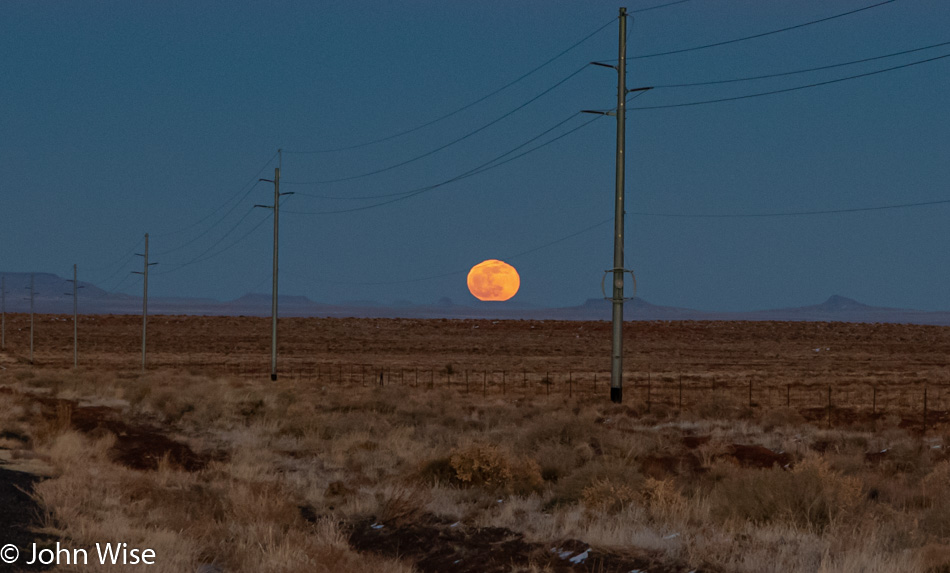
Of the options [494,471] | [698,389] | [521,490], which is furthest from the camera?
[698,389]

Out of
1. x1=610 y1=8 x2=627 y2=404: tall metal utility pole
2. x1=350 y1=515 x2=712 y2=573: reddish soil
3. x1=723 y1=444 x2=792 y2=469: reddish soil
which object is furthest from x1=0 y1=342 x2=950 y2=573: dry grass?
x1=610 y1=8 x2=627 y2=404: tall metal utility pole

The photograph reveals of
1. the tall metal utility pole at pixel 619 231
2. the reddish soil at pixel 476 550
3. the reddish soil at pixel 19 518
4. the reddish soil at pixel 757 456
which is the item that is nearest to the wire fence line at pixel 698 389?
the tall metal utility pole at pixel 619 231

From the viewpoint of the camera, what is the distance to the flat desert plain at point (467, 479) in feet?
32.8

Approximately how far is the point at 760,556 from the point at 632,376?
48968 mm

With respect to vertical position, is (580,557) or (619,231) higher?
(619,231)

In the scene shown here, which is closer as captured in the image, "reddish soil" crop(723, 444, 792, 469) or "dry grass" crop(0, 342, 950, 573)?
"dry grass" crop(0, 342, 950, 573)

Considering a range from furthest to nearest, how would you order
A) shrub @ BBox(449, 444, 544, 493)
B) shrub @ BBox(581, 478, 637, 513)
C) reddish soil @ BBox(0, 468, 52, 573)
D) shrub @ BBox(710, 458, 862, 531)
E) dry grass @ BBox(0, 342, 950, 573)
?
shrub @ BBox(449, 444, 544, 493) → shrub @ BBox(581, 478, 637, 513) → shrub @ BBox(710, 458, 862, 531) → dry grass @ BBox(0, 342, 950, 573) → reddish soil @ BBox(0, 468, 52, 573)

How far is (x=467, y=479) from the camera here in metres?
14.8

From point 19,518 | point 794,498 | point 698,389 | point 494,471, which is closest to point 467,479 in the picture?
point 494,471

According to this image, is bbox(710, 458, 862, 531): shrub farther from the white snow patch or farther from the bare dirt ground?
the bare dirt ground

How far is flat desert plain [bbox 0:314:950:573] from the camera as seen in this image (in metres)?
10.0

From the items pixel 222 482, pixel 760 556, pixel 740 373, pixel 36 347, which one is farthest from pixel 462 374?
pixel 36 347

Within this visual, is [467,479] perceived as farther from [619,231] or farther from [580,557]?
[619,231]

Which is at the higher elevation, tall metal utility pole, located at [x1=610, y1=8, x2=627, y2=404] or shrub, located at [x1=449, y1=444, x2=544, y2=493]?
tall metal utility pole, located at [x1=610, y1=8, x2=627, y2=404]
